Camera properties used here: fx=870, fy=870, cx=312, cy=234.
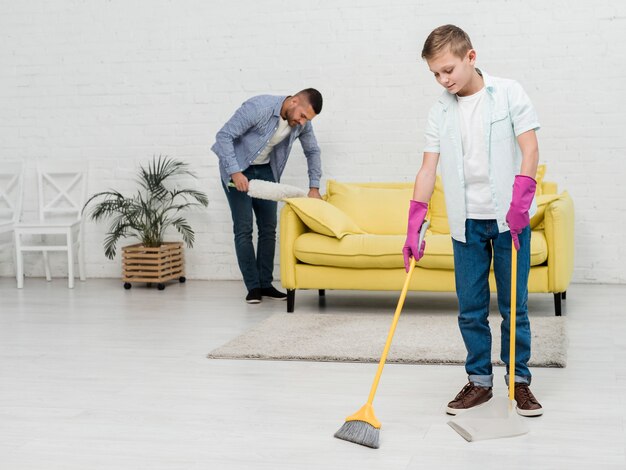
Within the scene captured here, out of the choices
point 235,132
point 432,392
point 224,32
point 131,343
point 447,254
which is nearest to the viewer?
point 432,392

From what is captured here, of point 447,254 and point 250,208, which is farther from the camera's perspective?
point 250,208

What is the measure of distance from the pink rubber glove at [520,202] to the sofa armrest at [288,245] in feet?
6.93

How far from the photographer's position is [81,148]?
614 centimetres

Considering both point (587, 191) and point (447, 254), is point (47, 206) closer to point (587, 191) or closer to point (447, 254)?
point (447, 254)

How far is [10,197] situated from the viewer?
6.13m

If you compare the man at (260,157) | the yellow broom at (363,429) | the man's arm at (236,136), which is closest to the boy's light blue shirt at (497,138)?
the yellow broom at (363,429)

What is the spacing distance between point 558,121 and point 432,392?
296cm

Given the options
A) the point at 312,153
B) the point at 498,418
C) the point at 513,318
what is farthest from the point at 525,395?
the point at 312,153

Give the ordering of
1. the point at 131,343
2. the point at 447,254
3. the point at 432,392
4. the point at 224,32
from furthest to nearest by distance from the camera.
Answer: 1. the point at 224,32
2. the point at 447,254
3. the point at 131,343
4. the point at 432,392

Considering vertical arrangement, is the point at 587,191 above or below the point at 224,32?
below

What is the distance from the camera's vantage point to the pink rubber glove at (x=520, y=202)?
2467 millimetres

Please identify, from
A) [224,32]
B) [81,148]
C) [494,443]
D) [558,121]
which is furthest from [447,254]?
[81,148]

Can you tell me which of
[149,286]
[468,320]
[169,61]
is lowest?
[149,286]

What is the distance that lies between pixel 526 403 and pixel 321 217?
201 centimetres
